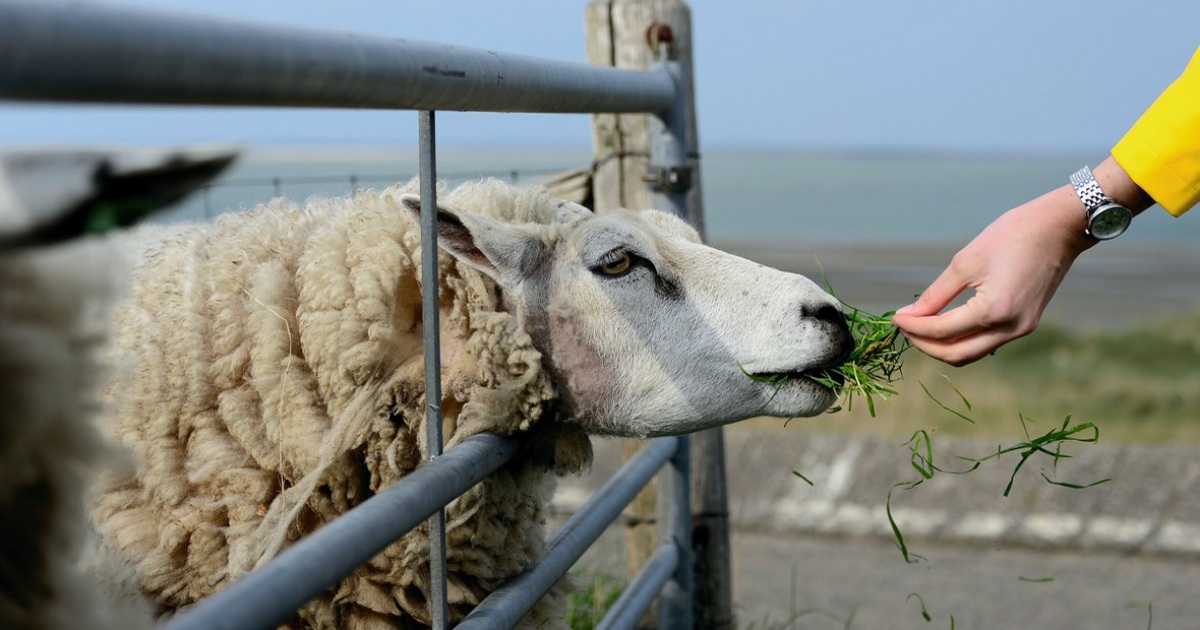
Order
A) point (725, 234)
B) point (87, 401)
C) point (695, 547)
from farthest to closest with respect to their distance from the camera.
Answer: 1. point (725, 234)
2. point (695, 547)
3. point (87, 401)

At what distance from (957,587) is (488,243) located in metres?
3.72

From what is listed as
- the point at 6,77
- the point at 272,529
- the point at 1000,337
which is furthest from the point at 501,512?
the point at 6,77

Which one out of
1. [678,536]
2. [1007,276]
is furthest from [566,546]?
[678,536]

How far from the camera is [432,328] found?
1.67m

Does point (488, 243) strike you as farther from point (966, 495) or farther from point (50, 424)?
point (966, 495)

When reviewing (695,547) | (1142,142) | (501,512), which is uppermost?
(1142,142)

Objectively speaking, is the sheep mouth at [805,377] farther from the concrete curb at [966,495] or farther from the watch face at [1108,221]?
the concrete curb at [966,495]

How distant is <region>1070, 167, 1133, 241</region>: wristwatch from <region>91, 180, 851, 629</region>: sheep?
0.50 meters

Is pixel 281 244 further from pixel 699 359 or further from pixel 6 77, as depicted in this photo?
pixel 6 77

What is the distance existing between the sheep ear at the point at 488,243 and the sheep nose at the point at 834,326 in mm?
562

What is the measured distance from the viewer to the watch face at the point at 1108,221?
206 cm

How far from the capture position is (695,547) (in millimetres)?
3982

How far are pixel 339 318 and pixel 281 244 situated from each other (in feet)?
0.89

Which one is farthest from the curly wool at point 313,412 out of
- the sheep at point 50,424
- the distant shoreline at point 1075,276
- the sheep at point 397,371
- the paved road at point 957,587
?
the distant shoreline at point 1075,276
